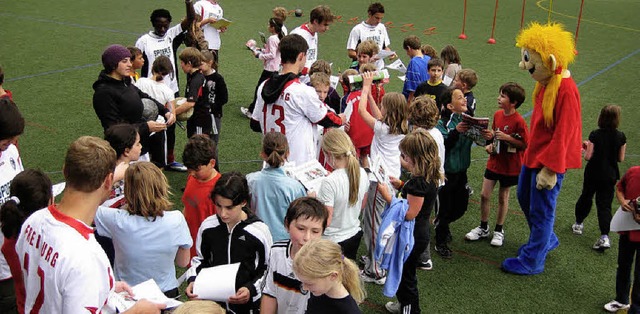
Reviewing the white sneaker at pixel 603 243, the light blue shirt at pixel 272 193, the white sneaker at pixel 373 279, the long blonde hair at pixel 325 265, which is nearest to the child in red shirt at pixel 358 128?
the white sneaker at pixel 373 279

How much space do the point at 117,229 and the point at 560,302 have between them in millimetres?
4070

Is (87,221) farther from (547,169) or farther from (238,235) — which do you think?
(547,169)

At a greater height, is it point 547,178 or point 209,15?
point 209,15

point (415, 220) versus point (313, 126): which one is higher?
point (313, 126)

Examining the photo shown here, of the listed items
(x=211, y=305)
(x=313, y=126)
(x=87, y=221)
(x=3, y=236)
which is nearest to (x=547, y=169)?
(x=313, y=126)

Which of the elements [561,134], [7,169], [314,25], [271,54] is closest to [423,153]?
[561,134]

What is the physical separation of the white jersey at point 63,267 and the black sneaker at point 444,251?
4.08 metres

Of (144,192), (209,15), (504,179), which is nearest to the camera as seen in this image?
(144,192)

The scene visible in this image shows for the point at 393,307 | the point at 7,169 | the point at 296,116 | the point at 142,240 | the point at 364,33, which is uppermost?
the point at 364,33

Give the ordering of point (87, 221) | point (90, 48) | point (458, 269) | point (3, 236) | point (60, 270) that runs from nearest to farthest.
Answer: point (60, 270), point (87, 221), point (3, 236), point (458, 269), point (90, 48)

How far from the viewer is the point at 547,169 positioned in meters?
5.73

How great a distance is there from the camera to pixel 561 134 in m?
5.65

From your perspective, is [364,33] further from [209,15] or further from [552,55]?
[552,55]

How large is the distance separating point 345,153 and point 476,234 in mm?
2601
